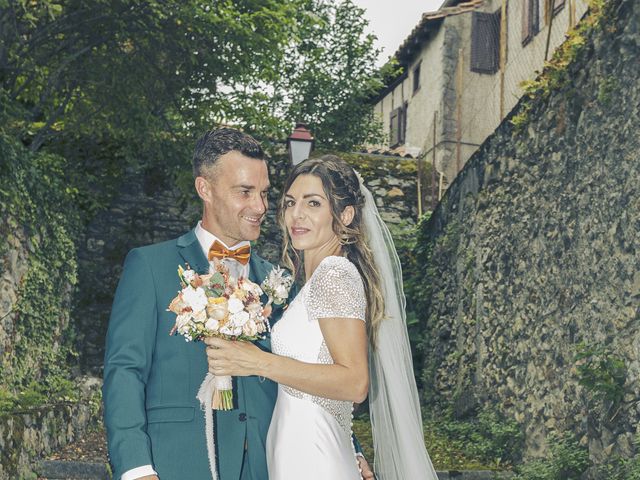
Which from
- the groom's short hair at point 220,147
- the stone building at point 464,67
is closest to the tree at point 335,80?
the stone building at point 464,67

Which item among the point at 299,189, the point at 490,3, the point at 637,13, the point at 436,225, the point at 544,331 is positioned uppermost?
the point at 490,3

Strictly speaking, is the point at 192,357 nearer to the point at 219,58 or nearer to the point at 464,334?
the point at 464,334

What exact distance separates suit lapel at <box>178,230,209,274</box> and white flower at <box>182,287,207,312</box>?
0.37 meters

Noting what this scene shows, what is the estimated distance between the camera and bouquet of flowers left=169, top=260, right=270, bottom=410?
3.30m

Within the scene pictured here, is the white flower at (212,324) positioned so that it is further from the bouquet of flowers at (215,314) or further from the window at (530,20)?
the window at (530,20)

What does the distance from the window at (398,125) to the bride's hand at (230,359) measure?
65.9 ft

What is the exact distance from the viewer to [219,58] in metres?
12.5

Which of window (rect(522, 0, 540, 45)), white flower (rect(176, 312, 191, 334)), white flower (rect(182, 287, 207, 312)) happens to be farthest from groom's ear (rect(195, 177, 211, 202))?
window (rect(522, 0, 540, 45))

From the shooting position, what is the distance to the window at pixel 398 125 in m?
23.0

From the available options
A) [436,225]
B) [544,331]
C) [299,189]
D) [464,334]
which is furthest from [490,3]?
[299,189]

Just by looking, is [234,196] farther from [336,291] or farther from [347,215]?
[336,291]

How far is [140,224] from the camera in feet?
50.8

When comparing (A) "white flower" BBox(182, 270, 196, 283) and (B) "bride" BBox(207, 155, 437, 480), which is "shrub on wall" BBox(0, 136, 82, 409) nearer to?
(B) "bride" BBox(207, 155, 437, 480)

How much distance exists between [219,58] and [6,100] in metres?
3.60
